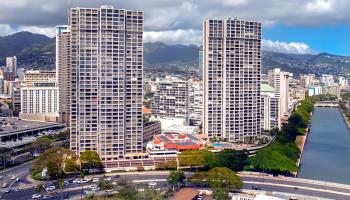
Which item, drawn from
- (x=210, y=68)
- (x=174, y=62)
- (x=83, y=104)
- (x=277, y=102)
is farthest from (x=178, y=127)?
(x=174, y=62)

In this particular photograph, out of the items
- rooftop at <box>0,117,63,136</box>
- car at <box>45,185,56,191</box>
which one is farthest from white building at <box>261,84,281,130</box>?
car at <box>45,185,56,191</box>

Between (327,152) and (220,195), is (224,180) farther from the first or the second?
(327,152)

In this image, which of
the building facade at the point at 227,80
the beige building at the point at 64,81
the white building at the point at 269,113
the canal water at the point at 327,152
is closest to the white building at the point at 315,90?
the canal water at the point at 327,152

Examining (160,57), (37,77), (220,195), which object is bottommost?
(220,195)

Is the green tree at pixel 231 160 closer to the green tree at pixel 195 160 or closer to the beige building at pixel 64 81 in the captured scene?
the green tree at pixel 195 160

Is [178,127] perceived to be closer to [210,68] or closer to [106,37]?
[210,68]

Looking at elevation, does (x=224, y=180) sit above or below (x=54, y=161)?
below

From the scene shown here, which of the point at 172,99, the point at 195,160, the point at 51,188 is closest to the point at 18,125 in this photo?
the point at 172,99
